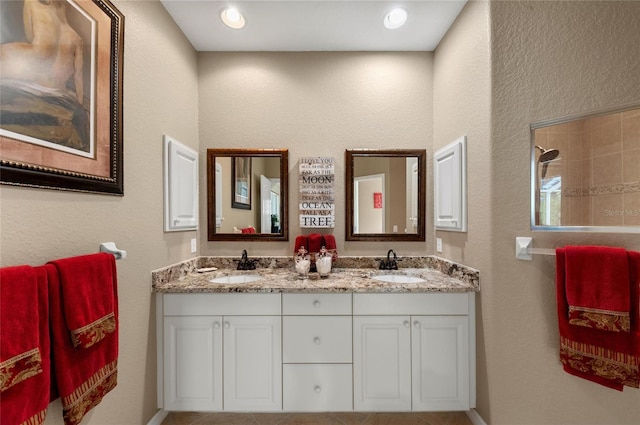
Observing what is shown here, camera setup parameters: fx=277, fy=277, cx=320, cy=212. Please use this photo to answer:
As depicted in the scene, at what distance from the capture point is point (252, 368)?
1705 millimetres

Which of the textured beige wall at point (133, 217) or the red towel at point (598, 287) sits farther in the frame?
the red towel at point (598, 287)

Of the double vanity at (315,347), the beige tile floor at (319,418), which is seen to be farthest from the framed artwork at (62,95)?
the beige tile floor at (319,418)

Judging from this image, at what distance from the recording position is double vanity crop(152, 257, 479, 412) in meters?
1.71

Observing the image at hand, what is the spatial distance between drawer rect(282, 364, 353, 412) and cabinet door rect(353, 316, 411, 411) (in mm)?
69

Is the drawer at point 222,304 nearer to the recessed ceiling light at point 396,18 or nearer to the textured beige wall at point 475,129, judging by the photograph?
the textured beige wall at point 475,129

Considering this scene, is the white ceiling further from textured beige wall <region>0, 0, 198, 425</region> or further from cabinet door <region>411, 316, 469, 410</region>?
cabinet door <region>411, 316, 469, 410</region>

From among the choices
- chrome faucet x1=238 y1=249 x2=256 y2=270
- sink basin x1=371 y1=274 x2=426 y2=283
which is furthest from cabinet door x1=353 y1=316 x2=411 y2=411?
chrome faucet x1=238 y1=249 x2=256 y2=270

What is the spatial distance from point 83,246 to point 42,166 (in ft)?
1.23

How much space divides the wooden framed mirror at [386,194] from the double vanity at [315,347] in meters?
0.66

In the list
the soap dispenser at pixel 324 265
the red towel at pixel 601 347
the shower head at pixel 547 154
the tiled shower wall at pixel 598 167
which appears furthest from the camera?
the soap dispenser at pixel 324 265

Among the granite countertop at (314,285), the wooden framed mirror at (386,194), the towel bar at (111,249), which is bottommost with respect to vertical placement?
the granite countertop at (314,285)

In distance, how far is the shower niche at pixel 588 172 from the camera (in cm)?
140

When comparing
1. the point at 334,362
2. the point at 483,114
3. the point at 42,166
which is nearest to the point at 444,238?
the point at 483,114

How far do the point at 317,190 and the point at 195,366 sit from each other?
1467 millimetres
